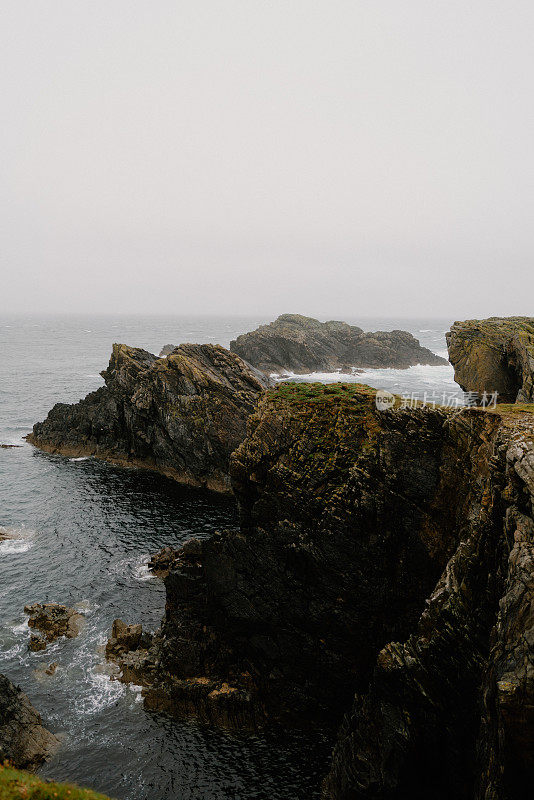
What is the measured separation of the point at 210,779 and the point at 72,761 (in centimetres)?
662

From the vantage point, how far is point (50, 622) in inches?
1121

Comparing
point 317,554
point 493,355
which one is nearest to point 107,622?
point 317,554

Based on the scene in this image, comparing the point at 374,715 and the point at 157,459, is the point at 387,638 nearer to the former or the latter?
the point at 374,715

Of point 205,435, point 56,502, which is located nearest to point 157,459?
point 205,435

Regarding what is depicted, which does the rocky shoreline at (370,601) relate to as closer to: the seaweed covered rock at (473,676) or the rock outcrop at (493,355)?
the seaweed covered rock at (473,676)

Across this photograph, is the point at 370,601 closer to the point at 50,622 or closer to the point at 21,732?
the point at 21,732

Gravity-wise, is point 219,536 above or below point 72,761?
above

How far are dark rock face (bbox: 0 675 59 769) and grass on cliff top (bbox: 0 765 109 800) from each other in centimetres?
1004

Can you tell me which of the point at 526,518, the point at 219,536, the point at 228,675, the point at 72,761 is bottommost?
the point at 72,761

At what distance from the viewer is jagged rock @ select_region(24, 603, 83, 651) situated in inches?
1078

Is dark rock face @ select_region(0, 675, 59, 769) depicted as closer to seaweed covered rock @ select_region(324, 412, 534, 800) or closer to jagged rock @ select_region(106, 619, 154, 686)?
jagged rock @ select_region(106, 619, 154, 686)

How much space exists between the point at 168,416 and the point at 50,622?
27992mm

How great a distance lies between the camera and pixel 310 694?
2239 centimetres

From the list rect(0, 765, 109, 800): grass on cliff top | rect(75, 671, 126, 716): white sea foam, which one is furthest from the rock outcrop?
rect(0, 765, 109, 800): grass on cliff top
